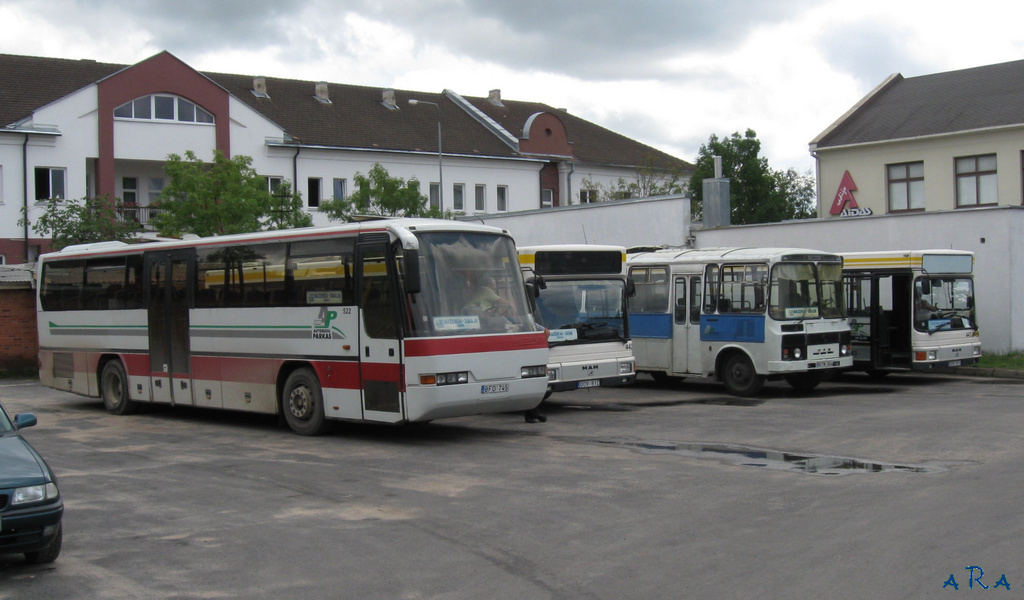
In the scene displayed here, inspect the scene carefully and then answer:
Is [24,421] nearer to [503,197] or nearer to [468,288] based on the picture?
[468,288]

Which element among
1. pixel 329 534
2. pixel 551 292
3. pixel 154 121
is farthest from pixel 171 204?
pixel 329 534

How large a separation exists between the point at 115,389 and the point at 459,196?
3871 centimetres

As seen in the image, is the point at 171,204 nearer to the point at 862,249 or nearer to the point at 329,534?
the point at 862,249

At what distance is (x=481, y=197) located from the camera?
57750mm

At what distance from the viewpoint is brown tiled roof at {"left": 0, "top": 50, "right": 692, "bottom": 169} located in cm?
4572

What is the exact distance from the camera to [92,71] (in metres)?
48.1

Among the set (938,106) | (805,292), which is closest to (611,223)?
(805,292)

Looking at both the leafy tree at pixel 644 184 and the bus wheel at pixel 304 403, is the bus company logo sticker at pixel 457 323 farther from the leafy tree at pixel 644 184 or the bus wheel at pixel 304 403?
the leafy tree at pixel 644 184

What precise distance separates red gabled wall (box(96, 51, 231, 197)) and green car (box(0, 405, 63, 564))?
37836mm

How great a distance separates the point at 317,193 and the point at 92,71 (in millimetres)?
11642

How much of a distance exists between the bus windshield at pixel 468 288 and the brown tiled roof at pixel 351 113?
115 feet

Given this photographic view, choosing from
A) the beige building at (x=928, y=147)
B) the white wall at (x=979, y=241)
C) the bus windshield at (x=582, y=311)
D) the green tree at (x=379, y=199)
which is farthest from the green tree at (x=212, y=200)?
the beige building at (x=928, y=147)

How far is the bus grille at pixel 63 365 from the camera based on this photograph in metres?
20.1

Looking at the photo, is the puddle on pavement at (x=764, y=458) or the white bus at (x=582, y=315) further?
the white bus at (x=582, y=315)
